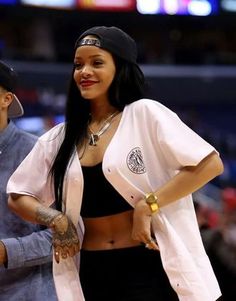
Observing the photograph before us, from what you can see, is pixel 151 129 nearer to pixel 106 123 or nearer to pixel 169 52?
pixel 106 123

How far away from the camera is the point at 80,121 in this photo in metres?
2.70

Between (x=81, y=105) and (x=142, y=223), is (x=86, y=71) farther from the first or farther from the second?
(x=142, y=223)

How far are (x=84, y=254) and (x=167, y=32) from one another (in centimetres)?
1655

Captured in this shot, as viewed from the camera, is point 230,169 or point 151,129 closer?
point 151,129

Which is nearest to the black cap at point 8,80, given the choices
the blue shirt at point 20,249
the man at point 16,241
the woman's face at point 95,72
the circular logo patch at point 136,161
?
the man at point 16,241

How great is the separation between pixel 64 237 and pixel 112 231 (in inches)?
6.6

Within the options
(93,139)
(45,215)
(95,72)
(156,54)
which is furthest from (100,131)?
(156,54)

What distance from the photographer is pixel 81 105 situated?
8.86 ft

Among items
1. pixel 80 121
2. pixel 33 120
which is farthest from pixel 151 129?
pixel 33 120

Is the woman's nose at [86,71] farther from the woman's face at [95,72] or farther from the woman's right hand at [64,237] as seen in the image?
the woman's right hand at [64,237]

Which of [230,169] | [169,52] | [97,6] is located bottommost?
[230,169]

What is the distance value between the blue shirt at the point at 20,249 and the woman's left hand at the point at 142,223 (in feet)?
1.92

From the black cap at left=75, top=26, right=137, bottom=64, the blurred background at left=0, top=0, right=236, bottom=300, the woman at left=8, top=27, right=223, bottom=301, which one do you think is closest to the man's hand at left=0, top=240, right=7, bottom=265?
the woman at left=8, top=27, right=223, bottom=301

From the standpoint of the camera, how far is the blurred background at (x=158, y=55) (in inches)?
538
